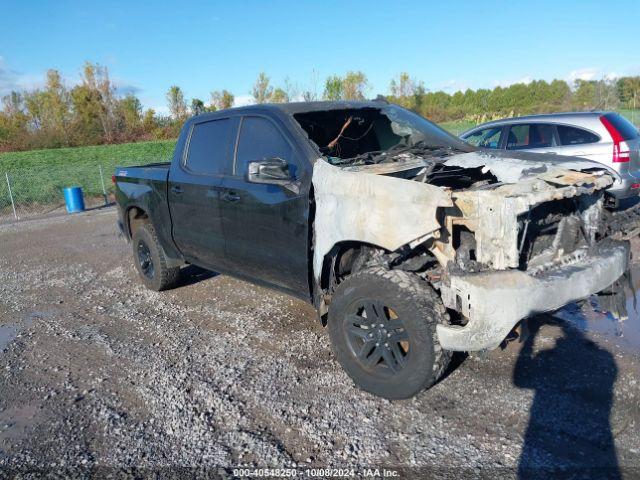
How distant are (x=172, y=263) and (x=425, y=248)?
328cm

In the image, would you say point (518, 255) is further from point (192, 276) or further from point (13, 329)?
point (13, 329)

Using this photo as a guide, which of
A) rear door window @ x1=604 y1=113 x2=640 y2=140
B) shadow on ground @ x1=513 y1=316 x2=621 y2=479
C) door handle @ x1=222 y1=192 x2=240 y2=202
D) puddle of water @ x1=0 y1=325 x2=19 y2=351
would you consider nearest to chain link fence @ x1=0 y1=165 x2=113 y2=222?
puddle of water @ x1=0 y1=325 x2=19 y2=351

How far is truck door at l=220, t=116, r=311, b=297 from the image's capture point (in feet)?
12.2

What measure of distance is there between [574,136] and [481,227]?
19.1 ft

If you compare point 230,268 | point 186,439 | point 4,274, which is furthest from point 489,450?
point 4,274

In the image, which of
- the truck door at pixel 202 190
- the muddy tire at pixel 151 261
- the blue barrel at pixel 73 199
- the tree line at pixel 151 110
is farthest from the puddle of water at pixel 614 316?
the tree line at pixel 151 110

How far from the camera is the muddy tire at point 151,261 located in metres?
5.66

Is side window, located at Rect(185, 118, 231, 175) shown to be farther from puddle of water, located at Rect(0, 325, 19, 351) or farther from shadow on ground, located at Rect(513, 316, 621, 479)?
shadow on ground, located at Rect(513, 316, 621, 479)

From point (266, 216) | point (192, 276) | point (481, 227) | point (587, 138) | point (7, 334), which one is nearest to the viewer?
point (481, 227)

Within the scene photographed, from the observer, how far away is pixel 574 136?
770cm

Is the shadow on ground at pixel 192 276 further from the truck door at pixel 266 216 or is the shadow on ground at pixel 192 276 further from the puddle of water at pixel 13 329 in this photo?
the truck door at pixel 266 216

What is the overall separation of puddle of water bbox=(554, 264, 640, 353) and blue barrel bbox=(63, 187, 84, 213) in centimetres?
1393

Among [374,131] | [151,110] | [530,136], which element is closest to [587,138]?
[530,136]

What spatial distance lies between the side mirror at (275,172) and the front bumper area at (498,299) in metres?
1.39
